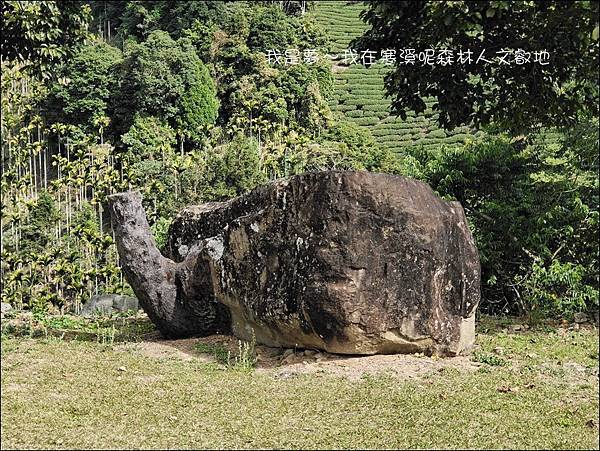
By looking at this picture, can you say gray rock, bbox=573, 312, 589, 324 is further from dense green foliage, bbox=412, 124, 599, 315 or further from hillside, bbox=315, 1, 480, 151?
hillside, bbox=315, 1, 480, 151

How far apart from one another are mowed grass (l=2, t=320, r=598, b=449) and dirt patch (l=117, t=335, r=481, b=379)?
166mm

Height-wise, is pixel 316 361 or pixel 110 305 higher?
pixel 316 361

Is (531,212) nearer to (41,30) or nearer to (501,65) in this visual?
(501,65)

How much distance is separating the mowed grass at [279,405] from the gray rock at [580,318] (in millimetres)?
2478

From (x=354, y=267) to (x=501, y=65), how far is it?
3.61 m

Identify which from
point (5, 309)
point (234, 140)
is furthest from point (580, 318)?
point (234, 140)

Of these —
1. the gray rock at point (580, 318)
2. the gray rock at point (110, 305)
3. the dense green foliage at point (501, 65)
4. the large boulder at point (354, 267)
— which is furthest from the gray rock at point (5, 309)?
the gray rock at point (580, 318)

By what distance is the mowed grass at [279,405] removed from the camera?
4934mm

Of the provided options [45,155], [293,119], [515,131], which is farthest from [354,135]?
[45,155]

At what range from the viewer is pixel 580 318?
9984mm

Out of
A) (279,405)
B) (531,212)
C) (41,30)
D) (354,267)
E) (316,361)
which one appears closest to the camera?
(279,405)

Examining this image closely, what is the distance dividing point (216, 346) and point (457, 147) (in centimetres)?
611

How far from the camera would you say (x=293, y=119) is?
2123cm

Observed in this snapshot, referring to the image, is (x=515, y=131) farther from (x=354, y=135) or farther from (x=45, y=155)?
(x=45, y=155)
